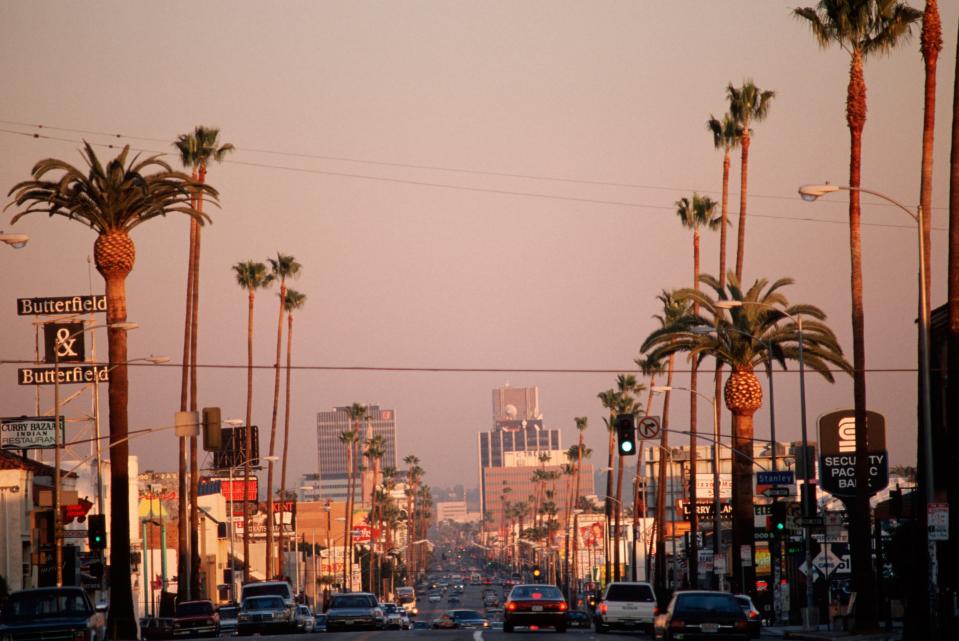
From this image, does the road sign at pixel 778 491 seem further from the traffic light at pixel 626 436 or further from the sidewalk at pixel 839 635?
the traffic light at pixel 626 436

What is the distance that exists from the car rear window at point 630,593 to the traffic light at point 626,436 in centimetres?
440

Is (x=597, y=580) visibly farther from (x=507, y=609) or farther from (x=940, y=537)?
(x=940, y=537)

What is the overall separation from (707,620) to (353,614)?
2010 centimetres

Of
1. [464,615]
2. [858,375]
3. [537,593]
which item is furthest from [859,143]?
[464,615]

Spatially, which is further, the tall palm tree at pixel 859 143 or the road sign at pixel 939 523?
the tall palm tree at pixel 859 143

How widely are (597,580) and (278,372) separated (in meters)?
106

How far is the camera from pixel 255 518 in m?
139

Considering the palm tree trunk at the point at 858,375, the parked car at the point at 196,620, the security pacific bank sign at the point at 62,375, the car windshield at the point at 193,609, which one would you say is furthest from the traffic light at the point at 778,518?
the security pacific bank sign at the point at 62,375

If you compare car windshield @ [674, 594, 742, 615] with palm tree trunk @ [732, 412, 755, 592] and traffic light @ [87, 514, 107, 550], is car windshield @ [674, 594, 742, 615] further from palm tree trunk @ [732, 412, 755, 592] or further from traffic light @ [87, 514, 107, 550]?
palm tree trunk @ [732, 412, 755, 592]

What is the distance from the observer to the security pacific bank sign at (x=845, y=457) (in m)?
49.8

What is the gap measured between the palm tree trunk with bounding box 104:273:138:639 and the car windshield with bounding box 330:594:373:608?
7026 millimetres

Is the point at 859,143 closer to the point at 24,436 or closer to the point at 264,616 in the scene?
the point at 264,616

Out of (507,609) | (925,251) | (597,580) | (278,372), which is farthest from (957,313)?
(597,580)

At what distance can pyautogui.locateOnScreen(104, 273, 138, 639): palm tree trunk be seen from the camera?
4653 cm
